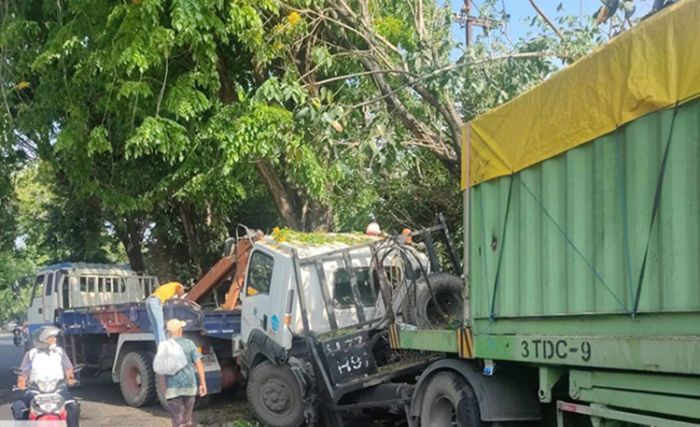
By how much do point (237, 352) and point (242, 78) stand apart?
5070mm

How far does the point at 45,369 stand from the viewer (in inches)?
299

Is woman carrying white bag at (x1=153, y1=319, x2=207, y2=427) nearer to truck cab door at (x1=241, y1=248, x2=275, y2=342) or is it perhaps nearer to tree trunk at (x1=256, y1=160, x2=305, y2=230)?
truck cab door at (x1=241, y1=248, x2=275, y2=342)

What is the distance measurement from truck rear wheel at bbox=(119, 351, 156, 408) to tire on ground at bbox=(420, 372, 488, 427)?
6.62 m

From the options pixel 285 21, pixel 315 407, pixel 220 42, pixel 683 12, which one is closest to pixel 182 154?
pixel 220 42

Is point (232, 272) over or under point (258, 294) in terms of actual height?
over

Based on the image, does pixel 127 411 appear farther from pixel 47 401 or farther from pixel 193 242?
pixel 193 242

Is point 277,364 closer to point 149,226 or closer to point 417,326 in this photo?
point 417,326

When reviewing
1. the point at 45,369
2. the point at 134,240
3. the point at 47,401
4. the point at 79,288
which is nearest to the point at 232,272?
the point at 45,369

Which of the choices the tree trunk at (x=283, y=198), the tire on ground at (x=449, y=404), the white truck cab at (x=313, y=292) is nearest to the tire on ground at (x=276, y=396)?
the white truck cab at (x=313, y=292)

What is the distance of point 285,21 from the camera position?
38.1ft

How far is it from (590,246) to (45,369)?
5.53 meters

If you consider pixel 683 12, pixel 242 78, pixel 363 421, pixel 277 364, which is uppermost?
pixel 242 78

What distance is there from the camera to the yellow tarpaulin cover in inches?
166

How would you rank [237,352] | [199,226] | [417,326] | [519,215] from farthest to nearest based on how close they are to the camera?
[199,226], [237,352], [417,326], [519,215]
